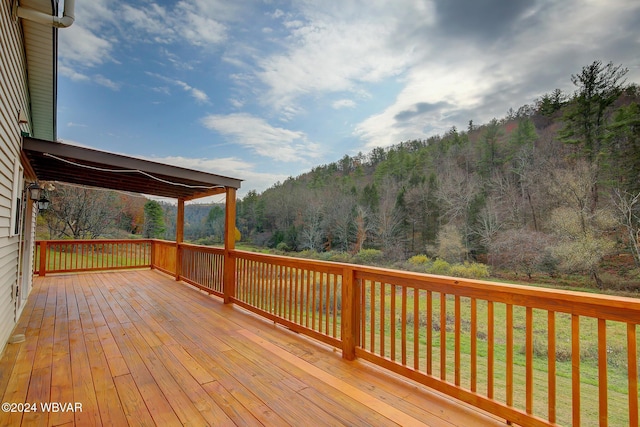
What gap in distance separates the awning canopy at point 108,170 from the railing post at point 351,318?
3.22m

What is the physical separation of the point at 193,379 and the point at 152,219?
19.3m

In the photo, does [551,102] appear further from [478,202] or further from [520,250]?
[520,250]

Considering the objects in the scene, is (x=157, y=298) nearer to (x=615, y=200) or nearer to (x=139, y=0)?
(x=139, y=0)

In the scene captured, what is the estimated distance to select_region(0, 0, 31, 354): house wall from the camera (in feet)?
7.83

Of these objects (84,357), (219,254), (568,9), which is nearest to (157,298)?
(219,254)

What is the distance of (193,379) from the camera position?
7.70 feet

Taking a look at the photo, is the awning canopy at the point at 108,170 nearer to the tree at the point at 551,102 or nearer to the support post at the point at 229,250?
the support post at the point at 229,250

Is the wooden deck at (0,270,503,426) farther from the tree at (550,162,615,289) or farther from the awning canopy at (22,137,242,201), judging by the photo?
the tree at (550,162,615,289)

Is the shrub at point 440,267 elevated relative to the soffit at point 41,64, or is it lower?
lower

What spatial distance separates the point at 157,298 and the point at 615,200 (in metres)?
16.7

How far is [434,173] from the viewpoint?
75.7 ft

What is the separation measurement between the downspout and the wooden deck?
302cm

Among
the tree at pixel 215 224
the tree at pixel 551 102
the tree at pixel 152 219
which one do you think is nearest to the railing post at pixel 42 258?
the tree at pixel 215 224

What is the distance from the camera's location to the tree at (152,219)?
18.9 metres
